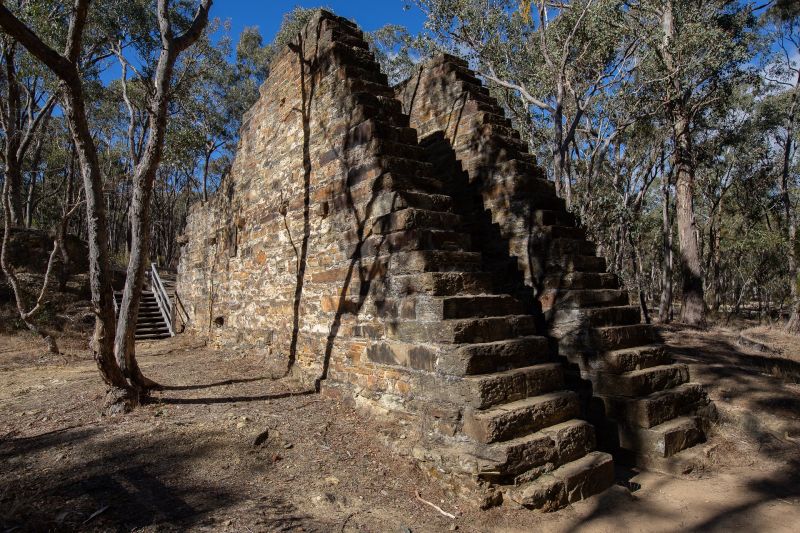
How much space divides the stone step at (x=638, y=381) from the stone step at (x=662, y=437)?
35 cm

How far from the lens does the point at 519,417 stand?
4043 millimetres

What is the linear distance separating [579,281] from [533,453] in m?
2.39

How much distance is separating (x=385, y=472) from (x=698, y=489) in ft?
9.39

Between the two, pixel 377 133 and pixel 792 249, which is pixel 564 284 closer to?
pixel 377 133

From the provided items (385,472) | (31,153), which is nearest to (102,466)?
(385,472)

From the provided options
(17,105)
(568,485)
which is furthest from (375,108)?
(17,105)

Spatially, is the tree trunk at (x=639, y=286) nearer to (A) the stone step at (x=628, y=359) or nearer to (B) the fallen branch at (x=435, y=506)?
(A) the stone step at (x=628, y=359)

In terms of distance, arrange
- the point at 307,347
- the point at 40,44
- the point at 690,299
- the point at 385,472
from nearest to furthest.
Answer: the point at 385,472
the point at 40,44
the point at 307,347
the point at 690,299

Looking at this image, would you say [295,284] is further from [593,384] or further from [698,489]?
[698,489]

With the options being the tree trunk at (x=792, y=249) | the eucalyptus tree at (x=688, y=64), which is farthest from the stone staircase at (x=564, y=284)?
the tree trunk at (x=792, y=249)

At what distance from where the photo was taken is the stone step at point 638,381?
16.4 feet

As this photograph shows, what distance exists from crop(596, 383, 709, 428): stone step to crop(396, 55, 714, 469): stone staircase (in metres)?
0.01

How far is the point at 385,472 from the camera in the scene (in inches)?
175

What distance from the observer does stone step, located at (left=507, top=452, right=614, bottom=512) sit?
3777 mm
